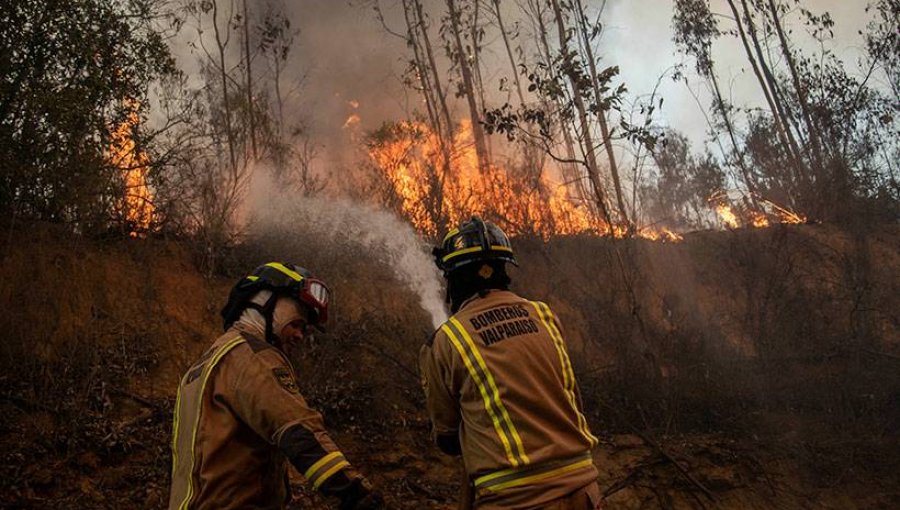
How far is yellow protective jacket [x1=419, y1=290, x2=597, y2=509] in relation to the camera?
2666mm

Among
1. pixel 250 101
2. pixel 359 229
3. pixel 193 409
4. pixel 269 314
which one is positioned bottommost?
pixel 193 409

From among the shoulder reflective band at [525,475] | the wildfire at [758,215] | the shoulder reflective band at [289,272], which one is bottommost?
the shoulder reflective band at [525,475]

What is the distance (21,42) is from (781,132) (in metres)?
22.7

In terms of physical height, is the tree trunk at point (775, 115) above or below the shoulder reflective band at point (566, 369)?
above

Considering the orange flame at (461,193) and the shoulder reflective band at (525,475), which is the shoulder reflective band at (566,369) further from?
the orange flame at (461,193)

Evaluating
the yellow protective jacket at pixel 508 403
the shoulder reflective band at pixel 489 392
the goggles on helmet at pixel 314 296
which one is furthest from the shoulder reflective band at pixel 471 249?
the goggles on helmet at pixel 314 296

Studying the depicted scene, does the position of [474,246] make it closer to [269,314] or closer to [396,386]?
[269,314]

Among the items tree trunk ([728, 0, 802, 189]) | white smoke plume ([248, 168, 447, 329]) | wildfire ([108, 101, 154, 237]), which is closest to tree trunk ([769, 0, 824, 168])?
tree trunk ([728, 0, 802, 189])

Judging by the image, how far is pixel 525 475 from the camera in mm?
2654

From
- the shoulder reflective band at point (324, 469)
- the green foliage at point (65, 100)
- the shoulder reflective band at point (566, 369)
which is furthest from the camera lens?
the green foliage at point (65, 100)

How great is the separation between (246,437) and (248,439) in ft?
0.05

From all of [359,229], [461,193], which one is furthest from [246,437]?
[461,193]

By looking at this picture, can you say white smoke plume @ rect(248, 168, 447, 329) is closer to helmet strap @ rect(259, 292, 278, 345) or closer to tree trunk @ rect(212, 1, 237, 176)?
tree trunk @ rect(212, 1, 237, 176)

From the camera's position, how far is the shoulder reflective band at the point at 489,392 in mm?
2656
